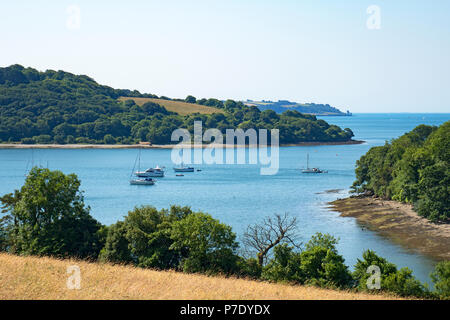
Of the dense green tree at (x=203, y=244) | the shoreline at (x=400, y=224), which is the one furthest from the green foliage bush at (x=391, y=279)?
the shoreline at (x=400, y=224)

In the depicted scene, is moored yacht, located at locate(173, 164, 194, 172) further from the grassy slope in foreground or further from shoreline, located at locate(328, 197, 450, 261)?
the grassy slope in foreground

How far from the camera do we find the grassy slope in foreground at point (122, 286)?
47.2ft

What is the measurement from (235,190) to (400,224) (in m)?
32.8

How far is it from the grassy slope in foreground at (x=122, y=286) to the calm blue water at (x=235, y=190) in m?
22.5

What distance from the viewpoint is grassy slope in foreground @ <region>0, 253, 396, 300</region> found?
47.2ft

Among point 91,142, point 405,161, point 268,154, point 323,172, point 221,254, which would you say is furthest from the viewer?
point 91,142

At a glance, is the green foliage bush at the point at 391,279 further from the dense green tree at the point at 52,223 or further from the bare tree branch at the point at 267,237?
the dense green tree at the point at 52,223

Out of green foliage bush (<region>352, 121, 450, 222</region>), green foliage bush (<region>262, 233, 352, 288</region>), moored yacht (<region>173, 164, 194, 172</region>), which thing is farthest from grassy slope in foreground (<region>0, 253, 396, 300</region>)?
moored yacht (<region>173, 164, 194, 172</region>)

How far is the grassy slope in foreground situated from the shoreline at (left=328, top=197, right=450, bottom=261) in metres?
29.1
